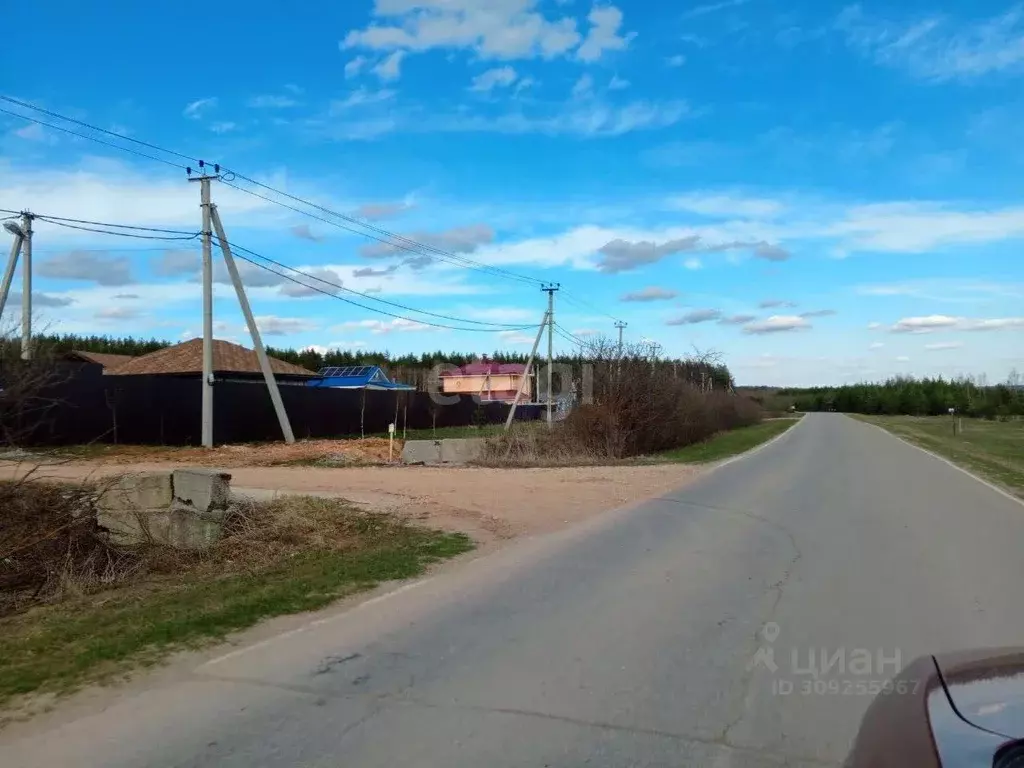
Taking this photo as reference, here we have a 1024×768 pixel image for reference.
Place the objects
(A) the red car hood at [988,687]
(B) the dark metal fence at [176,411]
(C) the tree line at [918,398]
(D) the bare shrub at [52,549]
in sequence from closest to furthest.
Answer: (A) the red car hood at [988,687] < (D) the bare shrub at [52,549] < (B) the dark metal fence at [176,411] < (C) the tree line at [918,398]

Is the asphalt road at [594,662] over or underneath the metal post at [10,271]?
underneath

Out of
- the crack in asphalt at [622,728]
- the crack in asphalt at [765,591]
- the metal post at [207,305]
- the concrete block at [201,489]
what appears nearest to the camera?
the crack in asphalt at [622,728]

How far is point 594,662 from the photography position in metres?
5.56

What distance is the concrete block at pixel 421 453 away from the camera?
78.8 feet

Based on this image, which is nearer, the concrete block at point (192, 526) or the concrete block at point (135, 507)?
the concrete block at point (192, 526)

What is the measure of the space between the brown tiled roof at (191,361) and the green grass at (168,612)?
3543cm

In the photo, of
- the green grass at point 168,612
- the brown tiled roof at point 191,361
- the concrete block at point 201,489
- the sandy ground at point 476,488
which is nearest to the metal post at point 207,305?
the sandy ground at point 476,488

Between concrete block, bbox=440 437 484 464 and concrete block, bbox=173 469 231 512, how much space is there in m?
13.6

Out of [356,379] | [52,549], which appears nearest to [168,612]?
[52,549]

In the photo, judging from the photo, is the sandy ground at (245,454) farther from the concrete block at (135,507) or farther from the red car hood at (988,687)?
the red car hood at (988,687)

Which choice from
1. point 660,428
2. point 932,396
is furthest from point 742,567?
point 932,396

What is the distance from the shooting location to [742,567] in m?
8.73

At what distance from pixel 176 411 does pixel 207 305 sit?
360 centimetres

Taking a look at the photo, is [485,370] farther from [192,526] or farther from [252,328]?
[192,526]
